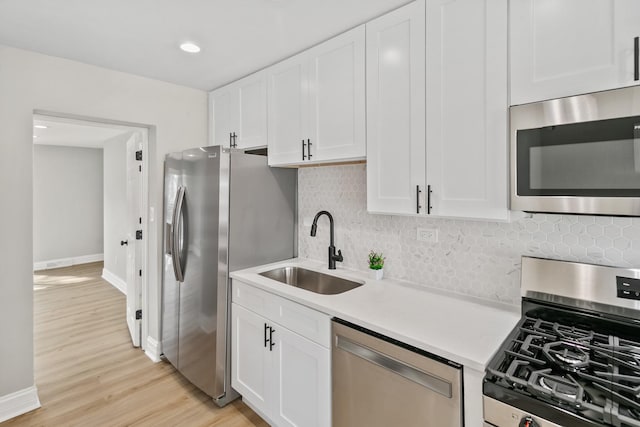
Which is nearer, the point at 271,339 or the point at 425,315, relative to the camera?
the point at 425,315

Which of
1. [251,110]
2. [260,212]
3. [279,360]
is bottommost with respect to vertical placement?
[279,360]

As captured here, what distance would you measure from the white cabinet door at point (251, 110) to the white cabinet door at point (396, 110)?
38.8 inches

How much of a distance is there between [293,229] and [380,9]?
170 cm

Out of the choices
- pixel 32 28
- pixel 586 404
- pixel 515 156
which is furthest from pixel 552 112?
pixel 32 28

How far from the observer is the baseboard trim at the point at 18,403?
221 cm

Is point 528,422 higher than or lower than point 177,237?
lower

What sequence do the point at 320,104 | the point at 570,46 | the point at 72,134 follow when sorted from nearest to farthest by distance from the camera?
the point at 570,46 < the point at 320,104 < the point at 72,134

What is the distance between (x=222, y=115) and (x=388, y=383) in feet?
8.34

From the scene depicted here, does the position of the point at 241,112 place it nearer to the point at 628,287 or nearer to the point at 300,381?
the point at 300,381

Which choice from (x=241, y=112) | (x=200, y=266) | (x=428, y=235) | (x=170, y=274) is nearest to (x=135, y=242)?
(x=170, y=274)

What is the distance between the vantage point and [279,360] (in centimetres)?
196

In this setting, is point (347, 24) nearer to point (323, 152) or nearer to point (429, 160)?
point (323, 152)

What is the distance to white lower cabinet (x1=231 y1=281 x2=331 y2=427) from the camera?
5.64 ft

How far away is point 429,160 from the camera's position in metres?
1.64
